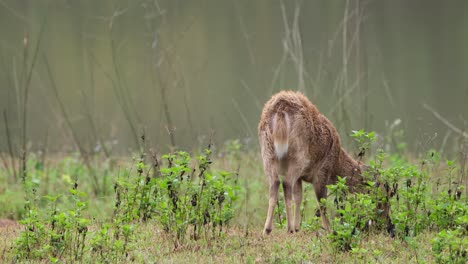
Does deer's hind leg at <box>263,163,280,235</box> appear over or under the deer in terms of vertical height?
under

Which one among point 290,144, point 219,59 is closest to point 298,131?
point 290,144

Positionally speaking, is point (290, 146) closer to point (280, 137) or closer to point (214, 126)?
point (280, 137)

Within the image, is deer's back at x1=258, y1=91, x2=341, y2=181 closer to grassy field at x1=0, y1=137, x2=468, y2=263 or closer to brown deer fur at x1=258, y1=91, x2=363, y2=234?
brown deer fur at x1=258, y1=91, x2=363, y2=234

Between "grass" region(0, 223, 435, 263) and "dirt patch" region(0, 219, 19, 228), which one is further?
"dirt patch" region(0, 219, 19, 228)

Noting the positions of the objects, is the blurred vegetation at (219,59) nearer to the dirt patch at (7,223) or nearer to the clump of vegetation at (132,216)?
the dirt patch at (7,223)

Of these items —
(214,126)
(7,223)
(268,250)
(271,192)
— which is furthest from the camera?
Answer: (214,126)

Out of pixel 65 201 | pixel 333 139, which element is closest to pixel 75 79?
pixel 65 201

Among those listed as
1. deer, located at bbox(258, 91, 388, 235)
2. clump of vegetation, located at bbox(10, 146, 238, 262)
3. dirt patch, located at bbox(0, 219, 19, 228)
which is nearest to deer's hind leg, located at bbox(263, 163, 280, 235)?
deer, located at bbox(258, 91, 388, 235)

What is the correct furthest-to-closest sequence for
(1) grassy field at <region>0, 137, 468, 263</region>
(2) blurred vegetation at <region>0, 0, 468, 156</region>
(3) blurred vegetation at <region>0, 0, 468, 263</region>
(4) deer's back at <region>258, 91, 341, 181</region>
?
(2) blurred vegetation at <region>0, 0, 468, 156</region>
(4) deer's back at <region>258, 91, 341, 181</region>
(3) blurred vegetation at <region>0, 0, 468, 263</region>
(1) grassy field at <region>0, 137, 468, 263</region>

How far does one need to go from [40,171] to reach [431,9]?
595 inches

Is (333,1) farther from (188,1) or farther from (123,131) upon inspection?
(123,131)

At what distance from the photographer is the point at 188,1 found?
21.0 m

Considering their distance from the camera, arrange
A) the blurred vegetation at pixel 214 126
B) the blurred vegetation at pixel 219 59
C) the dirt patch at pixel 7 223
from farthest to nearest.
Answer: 1. the blurred vegetation at pixel 219 59
2. the dirt patch at pixel 7 223
3. the blurred vegetation at pixel 214 126

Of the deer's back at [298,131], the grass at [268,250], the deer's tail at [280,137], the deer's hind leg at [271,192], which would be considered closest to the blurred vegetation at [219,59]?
the deer's back at [298,131]
